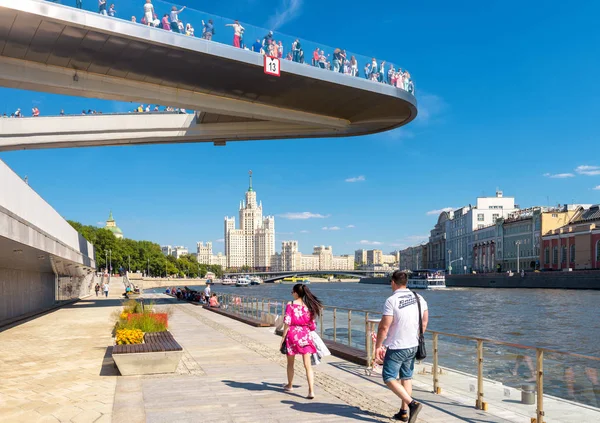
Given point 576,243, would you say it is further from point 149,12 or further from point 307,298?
point 307,298

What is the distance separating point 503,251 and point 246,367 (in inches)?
5182

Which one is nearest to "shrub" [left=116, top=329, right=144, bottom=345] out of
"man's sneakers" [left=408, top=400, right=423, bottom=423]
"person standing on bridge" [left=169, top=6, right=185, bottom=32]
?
"man's sneakers" [left=408, top=400, right=423, bottom=423]

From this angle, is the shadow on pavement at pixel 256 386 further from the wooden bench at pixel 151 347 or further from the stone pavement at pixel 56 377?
the stone pavement at pixel 56 377

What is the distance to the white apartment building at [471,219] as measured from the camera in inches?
6250

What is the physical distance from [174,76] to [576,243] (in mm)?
88159

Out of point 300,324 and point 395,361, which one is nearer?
point 395,361

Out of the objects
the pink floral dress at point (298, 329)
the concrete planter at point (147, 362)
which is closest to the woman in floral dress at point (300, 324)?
the pink floral dress at point (298, 329)

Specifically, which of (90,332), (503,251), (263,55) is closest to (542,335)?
(263,55)

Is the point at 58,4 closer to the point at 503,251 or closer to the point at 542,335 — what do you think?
the point at 542,335

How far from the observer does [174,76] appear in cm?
3297

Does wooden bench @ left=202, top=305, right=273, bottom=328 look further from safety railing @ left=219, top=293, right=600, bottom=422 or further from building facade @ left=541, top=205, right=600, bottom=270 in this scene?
building facade @ left=541, top=205, right=600, bottom=270

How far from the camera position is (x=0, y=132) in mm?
35875

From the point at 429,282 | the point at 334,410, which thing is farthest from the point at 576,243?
the point at 334,410

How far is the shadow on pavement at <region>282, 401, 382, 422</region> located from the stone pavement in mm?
2457
